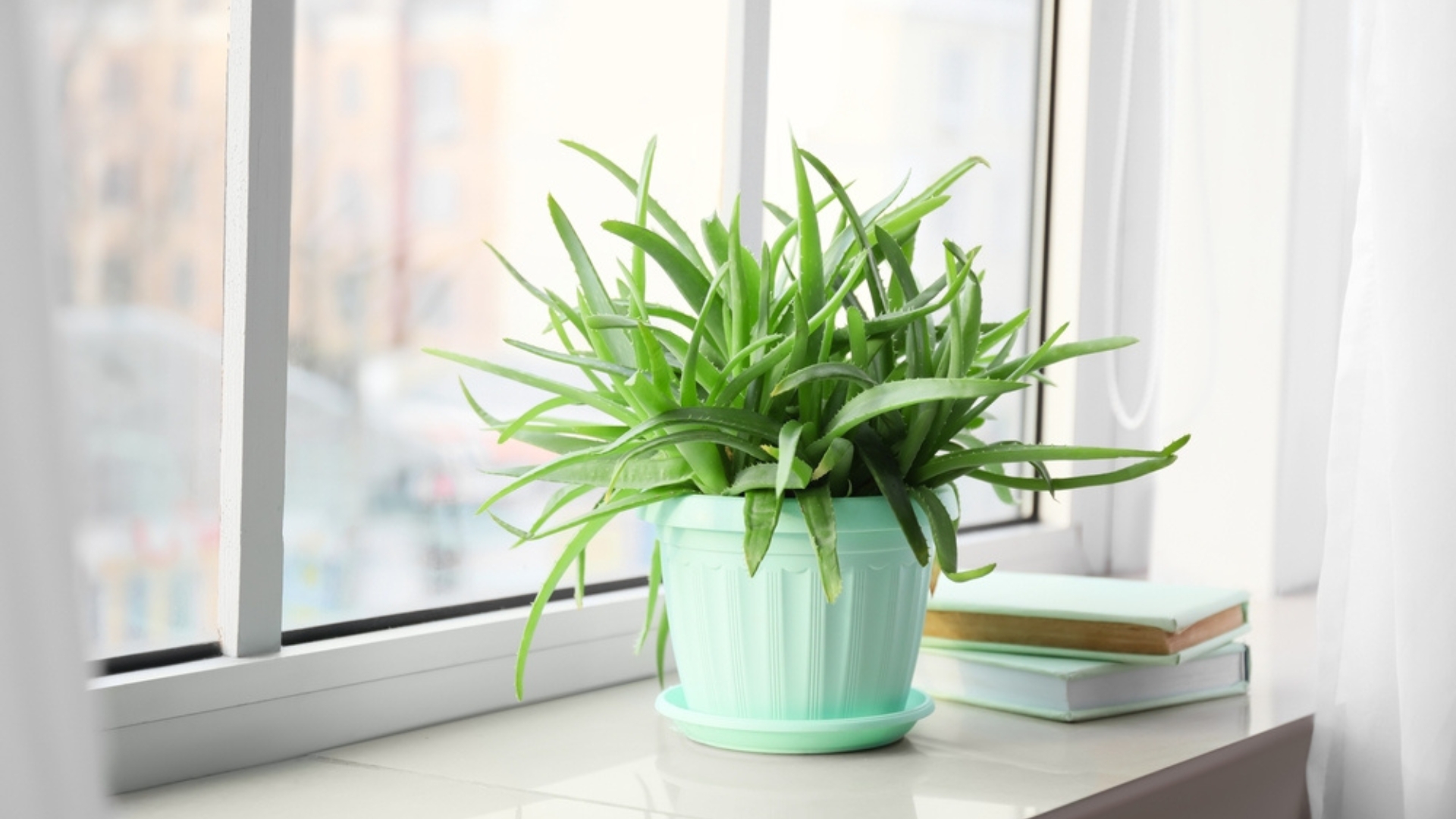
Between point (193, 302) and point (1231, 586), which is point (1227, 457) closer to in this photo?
point (1231, 586)

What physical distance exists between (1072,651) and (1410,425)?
0.27 m

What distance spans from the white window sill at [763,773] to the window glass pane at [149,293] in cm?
11

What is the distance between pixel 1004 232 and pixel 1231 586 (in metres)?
0.46

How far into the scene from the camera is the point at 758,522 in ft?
2.33

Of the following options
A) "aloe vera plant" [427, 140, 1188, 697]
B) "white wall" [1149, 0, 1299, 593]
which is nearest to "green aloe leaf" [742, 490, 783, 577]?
"aloe vera plant" [427, 140, 1188, 697]

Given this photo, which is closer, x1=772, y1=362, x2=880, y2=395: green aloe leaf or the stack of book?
x1=772, y1=362, x2=880, y2=395: green aloe leaf

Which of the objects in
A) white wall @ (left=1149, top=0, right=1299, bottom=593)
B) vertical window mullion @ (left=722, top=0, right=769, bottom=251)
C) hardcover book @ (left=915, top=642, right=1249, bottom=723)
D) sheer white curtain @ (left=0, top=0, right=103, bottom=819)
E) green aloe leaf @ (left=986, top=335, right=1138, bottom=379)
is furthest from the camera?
white wall @ (left=1149, top=0, right=1299, bottom=593)

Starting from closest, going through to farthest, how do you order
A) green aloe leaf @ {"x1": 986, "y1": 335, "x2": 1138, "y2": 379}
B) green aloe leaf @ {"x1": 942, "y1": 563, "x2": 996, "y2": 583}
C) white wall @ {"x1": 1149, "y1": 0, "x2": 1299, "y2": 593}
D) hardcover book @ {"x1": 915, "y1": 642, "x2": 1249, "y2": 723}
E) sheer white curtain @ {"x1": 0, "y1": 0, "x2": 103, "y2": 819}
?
sheer white curtain @ {"x1": 0, "y1": 0, "x2": 103, "y2": 819}, green aloe leaf @ {"x1": 942, "y1": 563, "x2": 996, "y2": 583}, green aloe leaf @ {"x1": 986, "y1": 335, "x2": 1138, "y2": 379}, hardcover book @ {"x1": 915, "y1": 642, "x2": 1249, "y2": 723}, white wall @ {"x1": 1149, "y1": 0, "x2": 1299, "y2": 593}

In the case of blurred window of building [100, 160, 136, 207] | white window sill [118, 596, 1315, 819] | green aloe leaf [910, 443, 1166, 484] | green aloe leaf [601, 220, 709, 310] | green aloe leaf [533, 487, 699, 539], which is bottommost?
white window sill [118, 596, 1315, 819]

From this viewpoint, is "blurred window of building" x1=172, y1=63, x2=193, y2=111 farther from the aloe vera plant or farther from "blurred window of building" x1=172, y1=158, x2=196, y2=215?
the aloe vera plant

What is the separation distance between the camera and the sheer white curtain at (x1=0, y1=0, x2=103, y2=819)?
1.02 ft

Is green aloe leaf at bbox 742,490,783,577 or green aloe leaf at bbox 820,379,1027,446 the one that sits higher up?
green aloe leaf at bbox 820,379,1027,446

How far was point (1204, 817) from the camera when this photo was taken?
0.84 m

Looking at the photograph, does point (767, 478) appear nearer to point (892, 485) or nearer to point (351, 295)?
point (892, 485)
